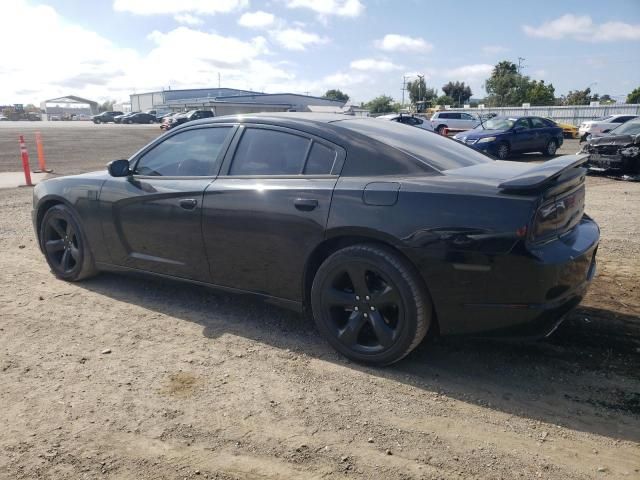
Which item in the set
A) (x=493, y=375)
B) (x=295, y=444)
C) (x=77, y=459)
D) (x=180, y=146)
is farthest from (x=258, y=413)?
(x=180, y=146)

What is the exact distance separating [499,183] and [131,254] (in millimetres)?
3028

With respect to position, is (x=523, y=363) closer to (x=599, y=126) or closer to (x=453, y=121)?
(x=599, y=126)

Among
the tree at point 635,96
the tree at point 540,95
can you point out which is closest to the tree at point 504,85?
the tree at point 540,95

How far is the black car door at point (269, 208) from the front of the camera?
11.5ft

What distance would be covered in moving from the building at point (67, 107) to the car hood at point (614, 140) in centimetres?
12610

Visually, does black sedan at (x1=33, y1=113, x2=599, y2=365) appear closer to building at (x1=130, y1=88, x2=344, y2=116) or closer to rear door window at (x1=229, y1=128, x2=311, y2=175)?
rear door window at (x1=229, y1=128, x2=311, y2=175)

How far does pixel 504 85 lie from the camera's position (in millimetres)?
71562

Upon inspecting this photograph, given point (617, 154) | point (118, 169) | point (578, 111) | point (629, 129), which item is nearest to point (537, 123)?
point (629, 129)

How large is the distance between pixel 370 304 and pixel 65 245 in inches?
128

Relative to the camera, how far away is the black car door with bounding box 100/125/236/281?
4039mm

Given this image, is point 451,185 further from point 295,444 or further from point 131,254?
point 131,254

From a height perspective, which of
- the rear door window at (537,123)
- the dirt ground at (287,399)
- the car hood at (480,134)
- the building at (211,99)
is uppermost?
the building at (211,99)

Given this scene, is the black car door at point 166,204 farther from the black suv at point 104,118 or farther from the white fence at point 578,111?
the black suv at point 104,118

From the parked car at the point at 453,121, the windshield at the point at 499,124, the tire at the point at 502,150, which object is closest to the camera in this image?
the tire at the point at 502,150
